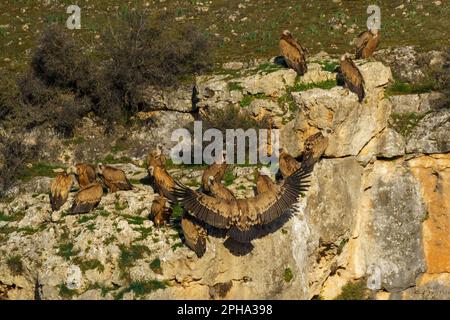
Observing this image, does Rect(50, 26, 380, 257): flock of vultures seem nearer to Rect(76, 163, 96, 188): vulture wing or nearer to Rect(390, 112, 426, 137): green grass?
Rect(76, 163, 96, 188): vulture wing

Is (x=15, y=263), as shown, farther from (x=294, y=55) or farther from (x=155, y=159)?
(x=294, y=55)

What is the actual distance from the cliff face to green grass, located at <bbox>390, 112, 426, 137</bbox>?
0.03 metres

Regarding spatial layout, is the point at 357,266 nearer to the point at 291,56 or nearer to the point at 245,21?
the point at 291,56

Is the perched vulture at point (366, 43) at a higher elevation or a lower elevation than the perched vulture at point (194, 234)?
higher

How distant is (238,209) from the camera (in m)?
15.6

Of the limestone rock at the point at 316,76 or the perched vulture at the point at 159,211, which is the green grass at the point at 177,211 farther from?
the limestone rock at the point at 316,76

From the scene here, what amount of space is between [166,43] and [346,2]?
8112mm

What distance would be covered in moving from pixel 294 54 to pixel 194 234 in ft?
23.4

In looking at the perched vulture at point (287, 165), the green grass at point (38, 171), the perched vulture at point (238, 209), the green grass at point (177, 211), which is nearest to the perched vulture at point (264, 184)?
the perched vulture at point (238, 209)

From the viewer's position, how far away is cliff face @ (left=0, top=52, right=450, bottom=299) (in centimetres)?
1571

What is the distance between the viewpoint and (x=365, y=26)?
26.4 metres

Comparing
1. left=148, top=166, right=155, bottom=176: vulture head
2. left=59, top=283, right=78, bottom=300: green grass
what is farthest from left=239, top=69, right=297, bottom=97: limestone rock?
left=59, top=283, right=78, bottom=300: green grass

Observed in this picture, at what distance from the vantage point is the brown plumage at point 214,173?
17.0 metres

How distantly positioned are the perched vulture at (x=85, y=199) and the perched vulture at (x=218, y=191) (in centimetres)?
248
